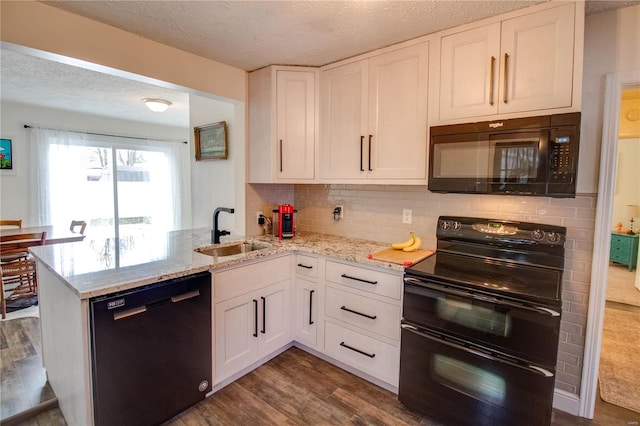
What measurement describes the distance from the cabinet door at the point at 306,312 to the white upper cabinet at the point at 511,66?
1492mm

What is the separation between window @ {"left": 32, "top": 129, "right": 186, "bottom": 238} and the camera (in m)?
4.47

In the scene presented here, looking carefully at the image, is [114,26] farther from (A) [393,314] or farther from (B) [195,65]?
(A) [393,314]

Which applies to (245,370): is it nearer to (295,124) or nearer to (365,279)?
(365,279)

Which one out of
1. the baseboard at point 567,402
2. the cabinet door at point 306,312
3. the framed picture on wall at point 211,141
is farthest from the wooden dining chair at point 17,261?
the baseboard at point 567,402

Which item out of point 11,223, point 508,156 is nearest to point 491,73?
point 508,156

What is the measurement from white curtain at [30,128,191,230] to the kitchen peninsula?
2.81m

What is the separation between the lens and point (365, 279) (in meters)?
2.07

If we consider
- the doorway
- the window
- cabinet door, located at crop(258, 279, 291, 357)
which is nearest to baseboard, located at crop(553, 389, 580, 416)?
the doorway

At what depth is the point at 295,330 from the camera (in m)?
2.52

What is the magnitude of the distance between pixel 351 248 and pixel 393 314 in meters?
0.58

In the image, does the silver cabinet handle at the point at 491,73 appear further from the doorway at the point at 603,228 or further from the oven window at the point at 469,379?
the oven window at the point at 469,379

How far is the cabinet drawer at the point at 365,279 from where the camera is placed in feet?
6.41

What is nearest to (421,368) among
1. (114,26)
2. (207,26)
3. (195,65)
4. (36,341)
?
(207,26)

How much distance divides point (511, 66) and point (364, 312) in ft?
5.52
